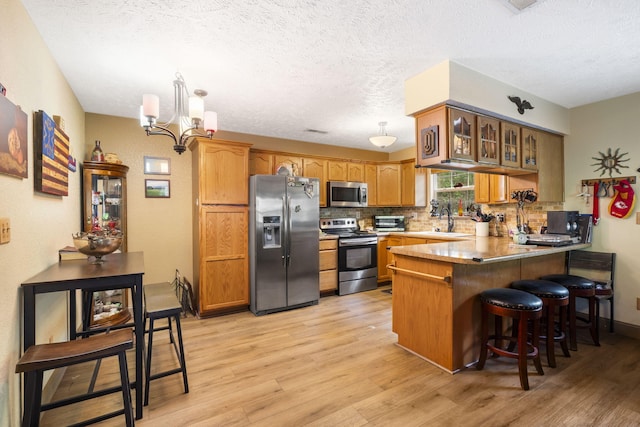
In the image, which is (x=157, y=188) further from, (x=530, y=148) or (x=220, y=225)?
(x=530, y=148)

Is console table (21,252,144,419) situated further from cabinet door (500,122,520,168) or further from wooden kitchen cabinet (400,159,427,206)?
wooden kitchen cabinet (400,159,427,206)

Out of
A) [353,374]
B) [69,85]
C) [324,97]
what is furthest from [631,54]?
[69,85]

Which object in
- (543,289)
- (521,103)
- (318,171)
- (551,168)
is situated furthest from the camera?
(318,171)

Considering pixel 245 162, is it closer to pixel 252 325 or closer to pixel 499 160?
pixel 252 325

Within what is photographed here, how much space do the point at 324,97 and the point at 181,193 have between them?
235 centimetres

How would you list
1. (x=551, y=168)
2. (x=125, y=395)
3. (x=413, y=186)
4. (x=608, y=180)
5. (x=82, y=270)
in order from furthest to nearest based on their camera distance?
(x=413, y=186) < (x=551, y=168) < (x=608, y=180) < (x=82, y=270) < (x=125, y=395)

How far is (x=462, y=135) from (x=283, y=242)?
95.9 inches

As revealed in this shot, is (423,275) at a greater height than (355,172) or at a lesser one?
lesser

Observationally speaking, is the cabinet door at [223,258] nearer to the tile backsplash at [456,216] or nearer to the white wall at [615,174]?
the tile backsplash at [456,216]

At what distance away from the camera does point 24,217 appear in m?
1.77

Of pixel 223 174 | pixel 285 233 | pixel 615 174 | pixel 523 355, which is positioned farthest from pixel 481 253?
pixel 223 174

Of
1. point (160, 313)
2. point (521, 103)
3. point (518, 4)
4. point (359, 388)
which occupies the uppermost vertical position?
point (518, 4)

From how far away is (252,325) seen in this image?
11.5 ft

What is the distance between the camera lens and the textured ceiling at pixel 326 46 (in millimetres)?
1841
